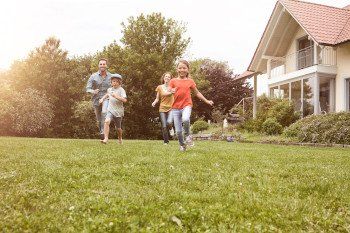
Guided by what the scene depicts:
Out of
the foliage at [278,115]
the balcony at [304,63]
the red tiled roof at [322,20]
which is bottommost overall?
the foliage at [278,115]

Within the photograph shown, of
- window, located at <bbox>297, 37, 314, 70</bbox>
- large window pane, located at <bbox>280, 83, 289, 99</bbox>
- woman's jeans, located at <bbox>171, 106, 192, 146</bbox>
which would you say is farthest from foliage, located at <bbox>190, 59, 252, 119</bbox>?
woman's jeans, located at <bbox>171, 106, 192, 146</bbox>

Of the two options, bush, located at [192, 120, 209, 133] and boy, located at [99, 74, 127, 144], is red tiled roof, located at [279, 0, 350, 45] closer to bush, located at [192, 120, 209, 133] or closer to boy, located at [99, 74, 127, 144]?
bush, located at [192, 120, 209, 133]

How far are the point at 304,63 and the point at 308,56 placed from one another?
23.0 inches

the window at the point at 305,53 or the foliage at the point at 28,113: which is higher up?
the window at the point at 305,53

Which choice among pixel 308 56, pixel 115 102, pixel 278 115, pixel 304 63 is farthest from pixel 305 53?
pixel 115 102

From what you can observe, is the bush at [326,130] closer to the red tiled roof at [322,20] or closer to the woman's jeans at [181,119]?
the red tiled roof at [322,20]

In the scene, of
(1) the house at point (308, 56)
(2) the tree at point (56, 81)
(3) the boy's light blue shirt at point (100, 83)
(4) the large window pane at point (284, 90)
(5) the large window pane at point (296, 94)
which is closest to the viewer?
(3) the boy's light blue shirt at point (100, 83)

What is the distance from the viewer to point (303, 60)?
2322cm

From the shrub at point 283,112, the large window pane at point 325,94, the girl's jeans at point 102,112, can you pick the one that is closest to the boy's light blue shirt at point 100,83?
the girl's jeans at point 102,112

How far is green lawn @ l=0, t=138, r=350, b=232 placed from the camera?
303 centimetres

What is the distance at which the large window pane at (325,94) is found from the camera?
69.2 feet

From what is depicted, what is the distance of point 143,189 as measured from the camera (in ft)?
13.3

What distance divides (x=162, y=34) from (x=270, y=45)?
1202cm

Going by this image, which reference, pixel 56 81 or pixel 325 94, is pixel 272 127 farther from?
pixel 56 81
